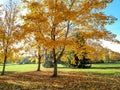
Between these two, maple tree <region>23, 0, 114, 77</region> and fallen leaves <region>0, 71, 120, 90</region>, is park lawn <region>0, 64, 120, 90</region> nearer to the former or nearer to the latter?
fallen leaves <region>0, 71, 120, 90</region>

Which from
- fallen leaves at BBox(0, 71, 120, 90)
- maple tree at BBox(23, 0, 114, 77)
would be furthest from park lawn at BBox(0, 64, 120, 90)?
maple tree at BBox(23, 0, 114, 77)

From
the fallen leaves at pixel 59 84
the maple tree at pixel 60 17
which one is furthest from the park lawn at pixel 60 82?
the maple tree at pixel 60 17

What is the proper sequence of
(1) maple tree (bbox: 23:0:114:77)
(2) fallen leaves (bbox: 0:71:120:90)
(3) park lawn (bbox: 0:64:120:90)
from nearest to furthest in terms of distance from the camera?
(2) fallen leaves (bbox: 0:71:120:90) → (3) park lawn (bbox: 0:64:120:90) → (1) maple tree (bbox: 23:0:114:77)

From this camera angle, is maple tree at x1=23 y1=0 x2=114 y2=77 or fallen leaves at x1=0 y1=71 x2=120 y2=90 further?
maple tree at x1=23 y1=0 x2=114 y2=77

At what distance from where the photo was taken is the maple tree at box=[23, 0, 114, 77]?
1988 cm

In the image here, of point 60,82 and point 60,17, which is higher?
point 60,17

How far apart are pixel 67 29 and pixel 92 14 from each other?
3151mm

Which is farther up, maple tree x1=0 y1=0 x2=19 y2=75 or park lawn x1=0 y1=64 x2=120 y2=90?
maple tree x1=0 y1=0 x2=19 y2=75

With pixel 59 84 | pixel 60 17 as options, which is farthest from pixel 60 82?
pixel 60 17

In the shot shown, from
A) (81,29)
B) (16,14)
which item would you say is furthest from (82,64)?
(81,29)

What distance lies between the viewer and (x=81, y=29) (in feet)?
71.0

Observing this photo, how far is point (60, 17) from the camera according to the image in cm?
1997

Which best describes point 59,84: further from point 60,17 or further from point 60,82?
point 60,17

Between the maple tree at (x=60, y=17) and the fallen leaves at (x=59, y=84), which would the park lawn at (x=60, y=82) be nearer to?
the fallen leaves at (x=59, y=84)
